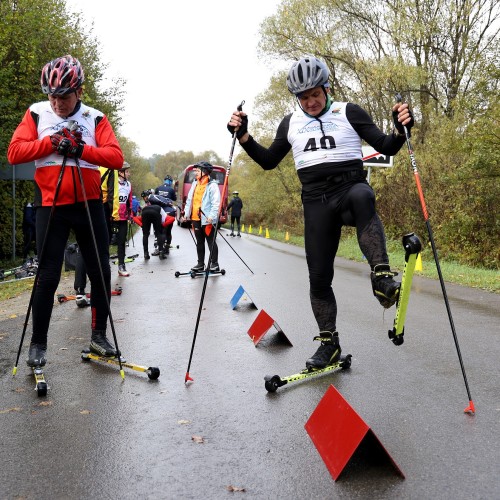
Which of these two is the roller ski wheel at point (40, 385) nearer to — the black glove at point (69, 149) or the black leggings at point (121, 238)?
the black glove at point (69, 149)

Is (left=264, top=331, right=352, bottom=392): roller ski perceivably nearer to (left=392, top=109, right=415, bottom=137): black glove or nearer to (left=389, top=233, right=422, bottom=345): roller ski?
(left=389, top=233, right=422, bottom=345): roller ski

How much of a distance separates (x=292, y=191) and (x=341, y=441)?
37.1 metres

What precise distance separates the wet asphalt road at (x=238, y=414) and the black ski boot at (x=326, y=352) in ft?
0.48

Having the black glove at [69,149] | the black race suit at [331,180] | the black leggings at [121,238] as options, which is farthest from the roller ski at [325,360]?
the black leggings at [121,238]

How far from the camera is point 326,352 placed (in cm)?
493

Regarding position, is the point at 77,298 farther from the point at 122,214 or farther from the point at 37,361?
the point at 122,214

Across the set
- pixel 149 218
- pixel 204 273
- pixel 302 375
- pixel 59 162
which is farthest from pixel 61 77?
pixel 149 218

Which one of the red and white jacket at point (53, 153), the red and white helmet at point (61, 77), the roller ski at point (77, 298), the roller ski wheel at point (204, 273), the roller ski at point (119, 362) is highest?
the red and white helmet at point (61, 77)

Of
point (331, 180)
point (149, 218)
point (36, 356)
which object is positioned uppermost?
point (331, 180)

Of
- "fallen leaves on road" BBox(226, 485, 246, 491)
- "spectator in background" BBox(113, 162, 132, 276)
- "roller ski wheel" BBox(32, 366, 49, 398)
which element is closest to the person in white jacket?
"spectator in background" BBox(113, 162, 132, 276)

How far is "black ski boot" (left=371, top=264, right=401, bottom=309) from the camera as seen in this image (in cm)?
405

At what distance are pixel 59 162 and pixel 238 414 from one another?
7.87 ft

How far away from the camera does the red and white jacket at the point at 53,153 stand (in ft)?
15.3

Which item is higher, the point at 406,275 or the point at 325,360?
the point at 406,275
